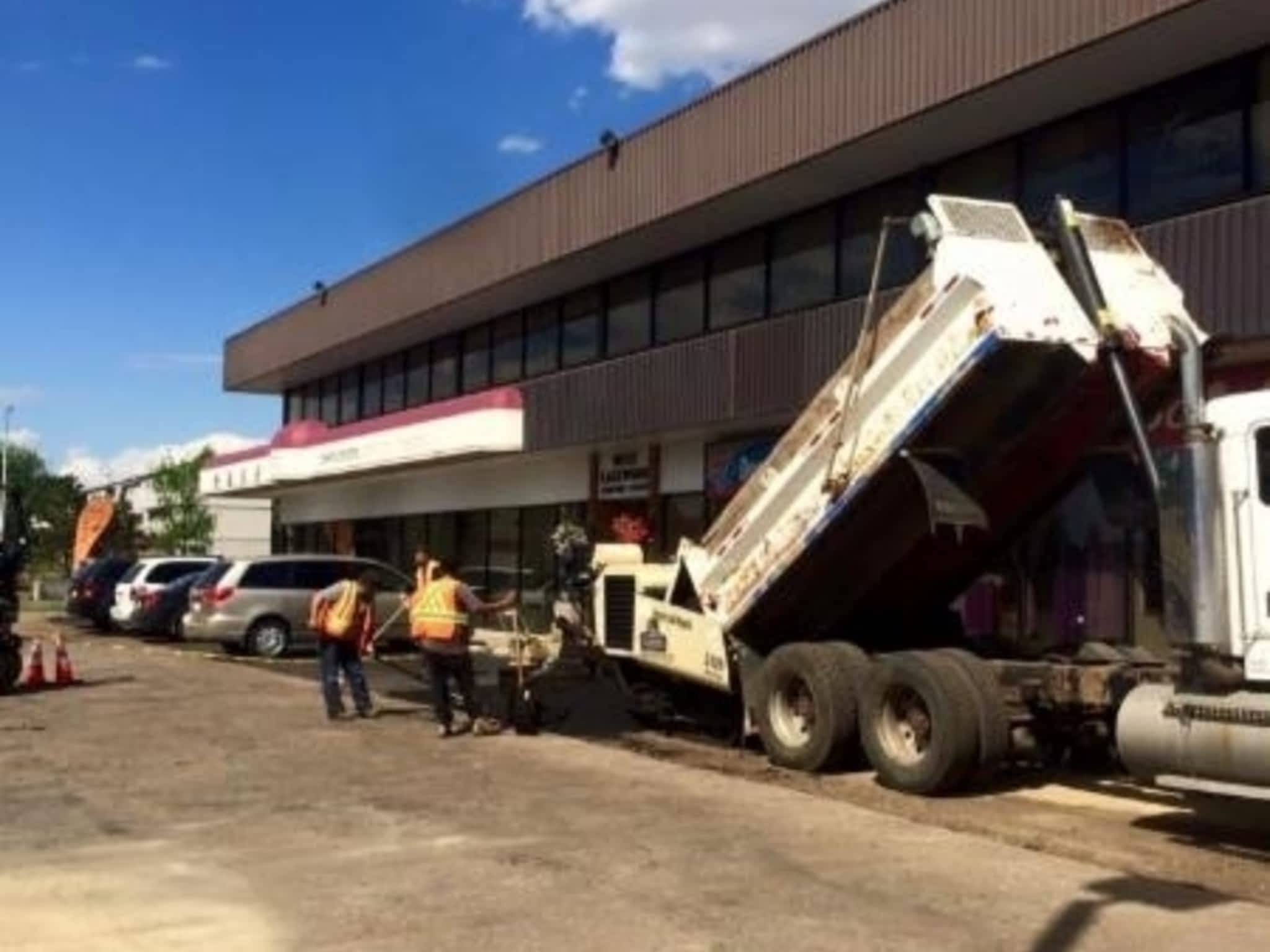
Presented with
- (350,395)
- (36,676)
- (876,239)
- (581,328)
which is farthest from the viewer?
(350,395)

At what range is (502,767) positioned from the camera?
14.4m

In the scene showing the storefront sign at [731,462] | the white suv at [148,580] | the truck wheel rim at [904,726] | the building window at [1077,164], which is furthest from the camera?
the white suv at [148,580]

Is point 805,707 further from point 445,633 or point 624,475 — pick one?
point 624,475

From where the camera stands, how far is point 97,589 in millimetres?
39500

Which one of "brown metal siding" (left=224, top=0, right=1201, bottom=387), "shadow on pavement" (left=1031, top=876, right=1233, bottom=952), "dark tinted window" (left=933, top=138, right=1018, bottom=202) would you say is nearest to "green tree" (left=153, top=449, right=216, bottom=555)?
"brown metal siding" (left=224, top=0, right=1201, bottom=387)

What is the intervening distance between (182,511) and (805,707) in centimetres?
5682

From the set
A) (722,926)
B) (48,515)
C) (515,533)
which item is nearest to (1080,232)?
(722,926)

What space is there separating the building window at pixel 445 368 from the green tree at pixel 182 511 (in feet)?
85.7

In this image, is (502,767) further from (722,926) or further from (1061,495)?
(722,926)

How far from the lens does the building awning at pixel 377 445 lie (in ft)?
106

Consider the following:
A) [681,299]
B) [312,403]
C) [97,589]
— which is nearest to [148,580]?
[97,589]

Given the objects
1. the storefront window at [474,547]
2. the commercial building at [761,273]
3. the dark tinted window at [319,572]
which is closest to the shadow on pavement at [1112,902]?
the commercial building at [761,273]

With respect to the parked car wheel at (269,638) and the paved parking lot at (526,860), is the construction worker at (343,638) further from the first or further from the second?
the parked car wheel at (269,638)

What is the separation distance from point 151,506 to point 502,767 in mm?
65730
